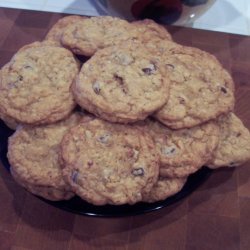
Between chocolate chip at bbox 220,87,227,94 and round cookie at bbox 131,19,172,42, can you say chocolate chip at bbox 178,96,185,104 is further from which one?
round cookie at bbox 131,19,172,42

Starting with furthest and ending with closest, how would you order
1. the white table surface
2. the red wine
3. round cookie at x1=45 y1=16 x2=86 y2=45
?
the white table surface → the red wine → round cookie at x1=45 y1=16 x2=86 y2=45

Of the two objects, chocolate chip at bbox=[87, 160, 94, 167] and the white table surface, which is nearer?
chocolate chip at bbox=[87, 160, 94, 167]

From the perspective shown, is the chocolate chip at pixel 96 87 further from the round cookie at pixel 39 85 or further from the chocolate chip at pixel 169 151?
the chocolate chip at pixel 169 151

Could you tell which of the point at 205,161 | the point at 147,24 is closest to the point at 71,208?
the point at 205,161

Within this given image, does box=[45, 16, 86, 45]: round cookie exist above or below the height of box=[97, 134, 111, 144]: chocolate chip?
above

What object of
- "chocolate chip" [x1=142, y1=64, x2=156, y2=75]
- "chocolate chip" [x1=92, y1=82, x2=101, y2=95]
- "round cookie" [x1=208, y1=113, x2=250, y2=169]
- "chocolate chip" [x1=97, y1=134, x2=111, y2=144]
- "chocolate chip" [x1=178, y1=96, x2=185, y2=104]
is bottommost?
"round cookie" [x1=208, y1=113, x2=250, y2=169]

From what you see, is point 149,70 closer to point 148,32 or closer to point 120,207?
point 148,32

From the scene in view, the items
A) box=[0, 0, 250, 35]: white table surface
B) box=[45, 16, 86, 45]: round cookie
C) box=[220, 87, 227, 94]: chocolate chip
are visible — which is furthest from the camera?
box=[0, 0, 250, 35]: white table surface

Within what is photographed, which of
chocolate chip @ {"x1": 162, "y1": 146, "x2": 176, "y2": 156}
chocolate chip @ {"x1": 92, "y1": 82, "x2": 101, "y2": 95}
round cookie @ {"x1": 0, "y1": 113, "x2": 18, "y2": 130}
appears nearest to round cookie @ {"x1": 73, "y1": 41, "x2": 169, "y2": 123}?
chocolate chip @ {"x1": 92, "y1": 82, "x2": 101, "y2": 95}

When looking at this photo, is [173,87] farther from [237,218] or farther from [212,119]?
[237,218]
